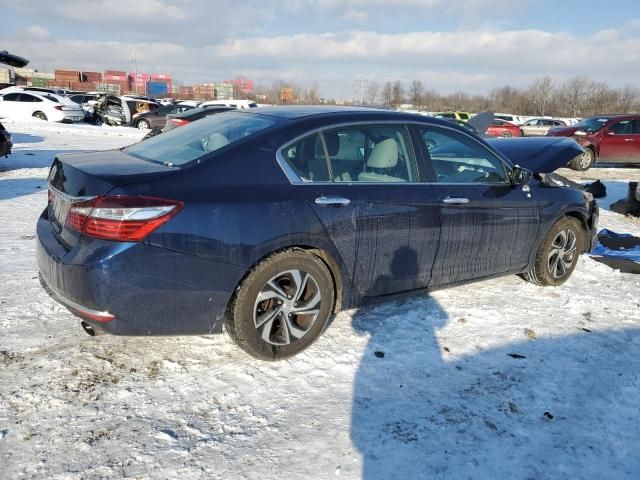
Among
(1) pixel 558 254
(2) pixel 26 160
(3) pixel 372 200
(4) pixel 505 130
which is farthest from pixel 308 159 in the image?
(4) pixel 505 130

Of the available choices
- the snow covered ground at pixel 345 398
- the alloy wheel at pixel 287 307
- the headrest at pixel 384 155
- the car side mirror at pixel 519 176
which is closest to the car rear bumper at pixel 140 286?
the alloy wheel at pixel 287 307

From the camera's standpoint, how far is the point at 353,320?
396cm

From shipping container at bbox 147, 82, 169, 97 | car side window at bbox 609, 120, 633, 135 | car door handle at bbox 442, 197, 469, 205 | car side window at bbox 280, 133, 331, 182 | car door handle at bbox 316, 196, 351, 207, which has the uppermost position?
shipping container at bbox 147, 82, 169, 97

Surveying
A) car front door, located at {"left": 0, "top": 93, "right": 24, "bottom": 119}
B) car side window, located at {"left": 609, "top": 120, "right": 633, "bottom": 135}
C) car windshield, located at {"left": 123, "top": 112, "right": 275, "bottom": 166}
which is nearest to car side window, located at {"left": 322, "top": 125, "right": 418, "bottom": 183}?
car windshield, located at {"left": 123, "top": 112, "right": 275, "bottom": 166}

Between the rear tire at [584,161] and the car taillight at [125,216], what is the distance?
47.6 feet

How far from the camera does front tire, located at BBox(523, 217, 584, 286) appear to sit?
186 inches

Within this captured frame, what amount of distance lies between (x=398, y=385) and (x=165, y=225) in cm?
163

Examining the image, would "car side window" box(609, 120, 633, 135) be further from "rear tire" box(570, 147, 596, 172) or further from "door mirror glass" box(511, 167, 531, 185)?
"door mirror glass" box(511, 167, 531, 185)

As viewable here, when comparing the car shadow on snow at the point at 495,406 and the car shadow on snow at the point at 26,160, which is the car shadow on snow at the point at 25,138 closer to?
the car shadow on snow at the point at 26,160

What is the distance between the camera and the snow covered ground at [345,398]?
2.46 metres

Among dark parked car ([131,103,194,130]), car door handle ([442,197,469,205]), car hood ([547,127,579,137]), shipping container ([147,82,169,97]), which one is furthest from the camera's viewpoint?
shipping container ([147,82,169,97])

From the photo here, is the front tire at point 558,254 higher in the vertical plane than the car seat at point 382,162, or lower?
lower

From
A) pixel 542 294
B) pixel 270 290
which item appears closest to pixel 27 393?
pixel 270 290

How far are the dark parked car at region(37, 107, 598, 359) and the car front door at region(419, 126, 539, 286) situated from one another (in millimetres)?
13
